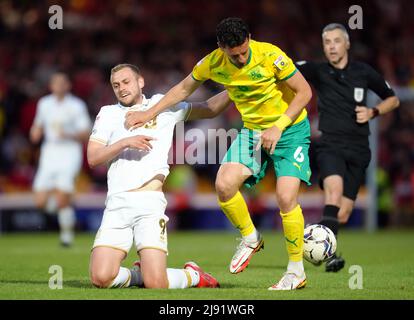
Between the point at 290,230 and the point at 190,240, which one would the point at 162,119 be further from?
the point at 190,240

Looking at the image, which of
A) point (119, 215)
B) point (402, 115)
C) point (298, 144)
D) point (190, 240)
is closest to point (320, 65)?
point (298, 144)

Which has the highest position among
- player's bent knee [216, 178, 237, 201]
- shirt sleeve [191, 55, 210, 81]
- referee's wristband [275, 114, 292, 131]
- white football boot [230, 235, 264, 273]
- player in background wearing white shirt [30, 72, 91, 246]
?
player in background wearing white shirt [30, 72, 91, 246]

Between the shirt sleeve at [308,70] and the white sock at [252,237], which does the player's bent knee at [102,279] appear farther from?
the shirt sleeve at [308,70]

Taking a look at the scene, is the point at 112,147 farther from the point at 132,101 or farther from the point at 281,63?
the point at 281,63

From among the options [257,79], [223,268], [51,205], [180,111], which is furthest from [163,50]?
[257,79]

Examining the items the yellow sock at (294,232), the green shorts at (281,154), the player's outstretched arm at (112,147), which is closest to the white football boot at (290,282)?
the yellow sock at (294,232)

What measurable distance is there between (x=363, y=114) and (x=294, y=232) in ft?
9.12

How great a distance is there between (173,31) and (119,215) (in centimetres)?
1364

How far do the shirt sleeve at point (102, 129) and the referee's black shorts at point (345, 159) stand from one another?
9.47ft

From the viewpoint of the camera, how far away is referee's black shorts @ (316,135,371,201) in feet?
32.1

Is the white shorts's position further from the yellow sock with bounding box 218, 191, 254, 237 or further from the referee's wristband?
the referee's wristband

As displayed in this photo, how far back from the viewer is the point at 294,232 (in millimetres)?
7484

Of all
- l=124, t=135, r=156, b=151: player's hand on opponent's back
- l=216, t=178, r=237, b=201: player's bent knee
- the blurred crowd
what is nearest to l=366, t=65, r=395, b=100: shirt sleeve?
l=216, t=178, r=237, b=201: player's bent knee

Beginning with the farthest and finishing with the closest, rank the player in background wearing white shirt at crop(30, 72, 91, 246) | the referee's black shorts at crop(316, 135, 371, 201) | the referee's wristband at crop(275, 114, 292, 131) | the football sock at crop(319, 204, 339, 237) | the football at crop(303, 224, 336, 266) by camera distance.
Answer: the player in background wearing white shirt at crop(30, 72, 91, 246)
the referee's black shorts at crop(316, 135, 371, 201)
the football sock at crop(319, 204, 339, 237)
the football at crop(303, 224, 336, 266)
the referee's wristband at crop(275, 114, 292, 131)
